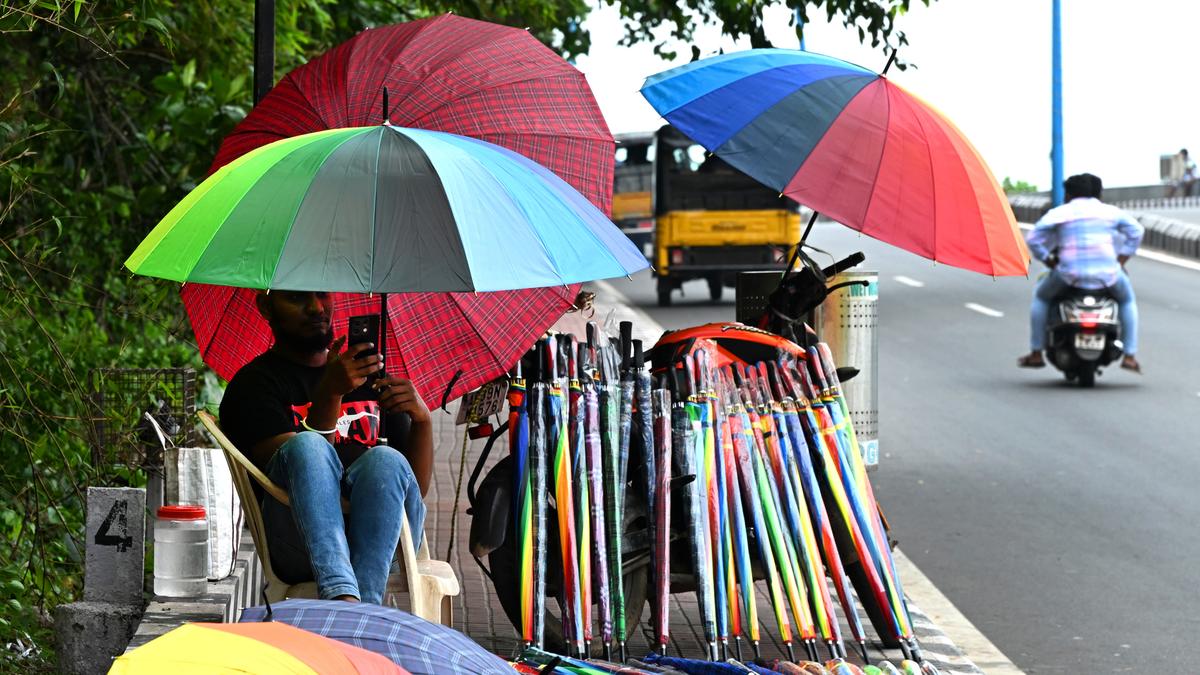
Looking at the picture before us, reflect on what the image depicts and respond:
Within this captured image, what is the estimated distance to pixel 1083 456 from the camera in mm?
11938

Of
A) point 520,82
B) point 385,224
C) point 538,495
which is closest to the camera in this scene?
point 385,224

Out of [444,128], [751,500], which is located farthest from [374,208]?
[751,500]

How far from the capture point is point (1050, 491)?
10.7 metres

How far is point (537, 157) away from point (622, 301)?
20.1 metres

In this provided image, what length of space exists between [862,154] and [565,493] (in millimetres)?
1668

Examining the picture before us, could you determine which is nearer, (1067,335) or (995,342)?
(1067,335)

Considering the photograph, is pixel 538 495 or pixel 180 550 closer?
pixel 180 550

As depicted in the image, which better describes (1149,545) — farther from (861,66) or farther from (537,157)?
(537,157)

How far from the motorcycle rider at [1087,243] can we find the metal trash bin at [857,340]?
6.97 m

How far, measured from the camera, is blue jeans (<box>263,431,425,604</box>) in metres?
4.97

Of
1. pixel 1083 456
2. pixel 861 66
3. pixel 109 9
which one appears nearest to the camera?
pixel 861 66

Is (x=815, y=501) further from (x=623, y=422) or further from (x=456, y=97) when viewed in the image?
(x=456, y=97)

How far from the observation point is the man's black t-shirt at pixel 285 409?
5441 millimetres

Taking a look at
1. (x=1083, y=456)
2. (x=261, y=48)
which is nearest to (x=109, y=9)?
(x=261, y=48)
